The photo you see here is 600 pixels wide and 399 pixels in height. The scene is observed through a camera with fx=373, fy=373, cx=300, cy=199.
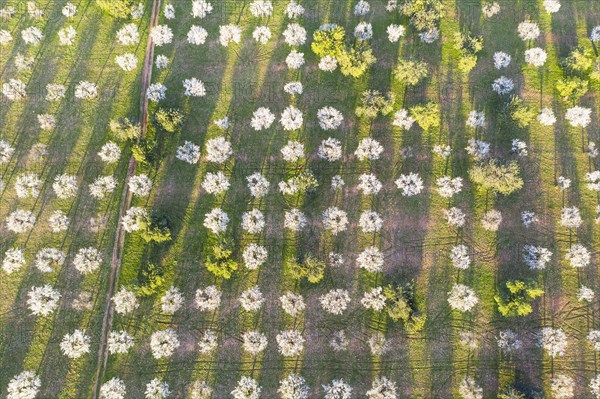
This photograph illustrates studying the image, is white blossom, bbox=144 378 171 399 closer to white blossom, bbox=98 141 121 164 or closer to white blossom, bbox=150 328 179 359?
white blossom, bbox=150 328 179 359

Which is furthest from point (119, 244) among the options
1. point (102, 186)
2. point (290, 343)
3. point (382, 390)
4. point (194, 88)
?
point (382, 390)

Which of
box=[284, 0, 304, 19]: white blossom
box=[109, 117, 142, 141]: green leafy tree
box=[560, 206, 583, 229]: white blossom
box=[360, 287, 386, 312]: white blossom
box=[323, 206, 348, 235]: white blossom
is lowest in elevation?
box=[360, 287, 386, 312]: white blossom

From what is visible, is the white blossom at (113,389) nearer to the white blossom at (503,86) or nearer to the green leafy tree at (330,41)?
the green leafy tree at (330,41)

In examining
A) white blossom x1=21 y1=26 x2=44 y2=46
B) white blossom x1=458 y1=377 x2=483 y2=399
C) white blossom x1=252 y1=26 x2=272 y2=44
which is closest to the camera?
white blossom x1=458 y1=377 x2=483 y2=399

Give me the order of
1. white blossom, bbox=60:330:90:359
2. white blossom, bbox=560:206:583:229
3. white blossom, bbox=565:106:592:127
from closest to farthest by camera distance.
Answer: white blossom, bbox=60:330:90:359 < white blossom, bbox=560:206:583:229 < white blossom, bbox=565:106:592:127

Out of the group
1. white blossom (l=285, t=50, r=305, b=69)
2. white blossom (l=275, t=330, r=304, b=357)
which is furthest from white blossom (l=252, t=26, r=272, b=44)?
white blossom (l=275, t=330, r=304, b=357)

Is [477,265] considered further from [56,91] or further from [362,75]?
[56,91]
